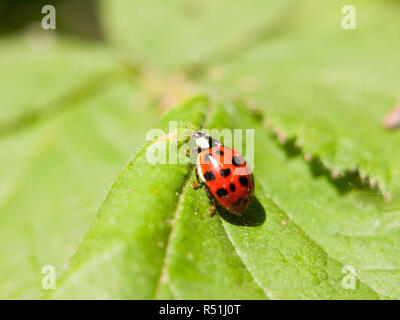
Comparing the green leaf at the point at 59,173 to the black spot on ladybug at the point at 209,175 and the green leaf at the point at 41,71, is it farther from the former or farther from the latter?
the black spot on ladybug at the point at 209,175

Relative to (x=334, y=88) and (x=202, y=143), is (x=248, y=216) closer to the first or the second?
(x=202, y=143)

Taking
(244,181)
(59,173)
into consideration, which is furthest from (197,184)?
(59,173)

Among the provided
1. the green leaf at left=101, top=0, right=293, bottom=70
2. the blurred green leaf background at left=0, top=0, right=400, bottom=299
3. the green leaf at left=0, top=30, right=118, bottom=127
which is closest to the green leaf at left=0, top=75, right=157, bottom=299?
the blurred green leaf background at left=0, top=0, right=400, bottom=299

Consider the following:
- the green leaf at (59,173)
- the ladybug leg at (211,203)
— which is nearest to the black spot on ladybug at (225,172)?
the ladybug leg at (211,203)

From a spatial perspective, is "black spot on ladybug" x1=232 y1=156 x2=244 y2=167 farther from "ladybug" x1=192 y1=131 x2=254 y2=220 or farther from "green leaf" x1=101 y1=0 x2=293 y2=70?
"green leaf" x1=101 y1=0 x2=293 y2=70

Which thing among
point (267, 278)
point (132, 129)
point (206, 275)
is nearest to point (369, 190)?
point (267, 278)

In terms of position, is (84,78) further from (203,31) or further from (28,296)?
(28,296)
